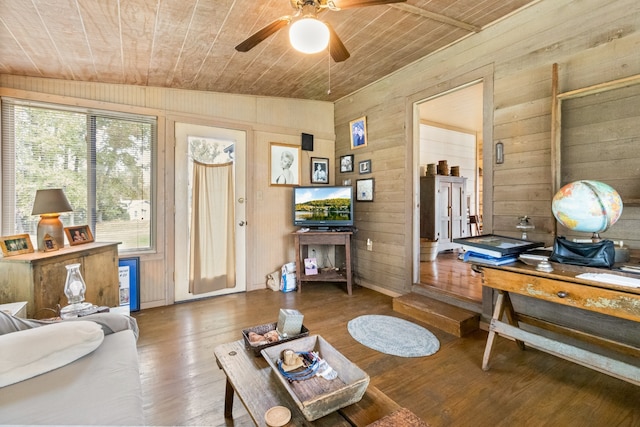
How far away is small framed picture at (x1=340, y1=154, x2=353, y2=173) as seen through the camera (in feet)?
13.7

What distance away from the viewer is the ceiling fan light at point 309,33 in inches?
61.6

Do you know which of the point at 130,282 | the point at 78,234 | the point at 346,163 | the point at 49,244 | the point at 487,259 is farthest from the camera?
the point at 346,163

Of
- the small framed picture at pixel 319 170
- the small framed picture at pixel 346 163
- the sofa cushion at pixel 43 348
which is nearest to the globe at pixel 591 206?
the sofa cushion at pixel 43 348

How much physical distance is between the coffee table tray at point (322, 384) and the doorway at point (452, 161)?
2.55m

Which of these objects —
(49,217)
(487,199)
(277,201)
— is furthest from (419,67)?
(49,217)

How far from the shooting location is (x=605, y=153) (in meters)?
1.94

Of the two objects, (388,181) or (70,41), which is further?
(388,181)

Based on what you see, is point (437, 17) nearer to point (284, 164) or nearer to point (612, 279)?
point (612, 279)

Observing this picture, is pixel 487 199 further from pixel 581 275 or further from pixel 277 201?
pixel 277 201

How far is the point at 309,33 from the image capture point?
5.20 feet

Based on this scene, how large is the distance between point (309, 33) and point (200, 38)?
1.21 meters

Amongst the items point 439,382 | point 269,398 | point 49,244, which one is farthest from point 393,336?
point 49,244

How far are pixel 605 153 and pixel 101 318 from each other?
129 inches

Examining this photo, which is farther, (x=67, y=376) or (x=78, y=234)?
(x=78, y=234)
